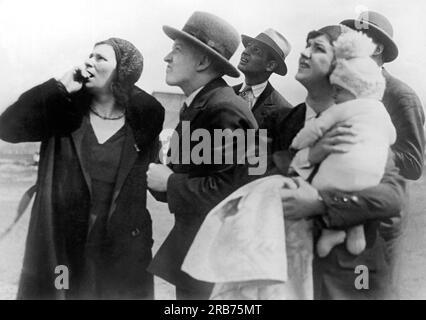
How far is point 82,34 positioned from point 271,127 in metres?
1.34

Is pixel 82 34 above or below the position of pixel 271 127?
above

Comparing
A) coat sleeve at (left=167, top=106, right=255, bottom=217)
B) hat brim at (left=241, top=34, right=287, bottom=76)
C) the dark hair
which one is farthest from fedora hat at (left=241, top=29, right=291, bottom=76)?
the dark hair

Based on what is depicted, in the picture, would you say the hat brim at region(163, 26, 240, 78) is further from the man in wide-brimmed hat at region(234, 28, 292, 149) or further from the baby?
the baby

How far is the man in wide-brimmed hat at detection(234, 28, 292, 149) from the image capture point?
459cm

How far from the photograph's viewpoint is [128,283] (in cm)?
453

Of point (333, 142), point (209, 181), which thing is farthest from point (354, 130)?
point (209, 181)

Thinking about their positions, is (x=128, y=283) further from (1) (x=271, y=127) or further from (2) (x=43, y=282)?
(1) (x=271, y=127)

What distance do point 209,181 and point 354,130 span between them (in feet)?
2.98

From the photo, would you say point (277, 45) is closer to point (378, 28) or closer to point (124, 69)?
point (378, 28)

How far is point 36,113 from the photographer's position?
4449mm

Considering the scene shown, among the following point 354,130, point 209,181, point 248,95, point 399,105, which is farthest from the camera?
point 248,95

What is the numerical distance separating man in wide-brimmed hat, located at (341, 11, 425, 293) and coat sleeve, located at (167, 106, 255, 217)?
909 millimetres
